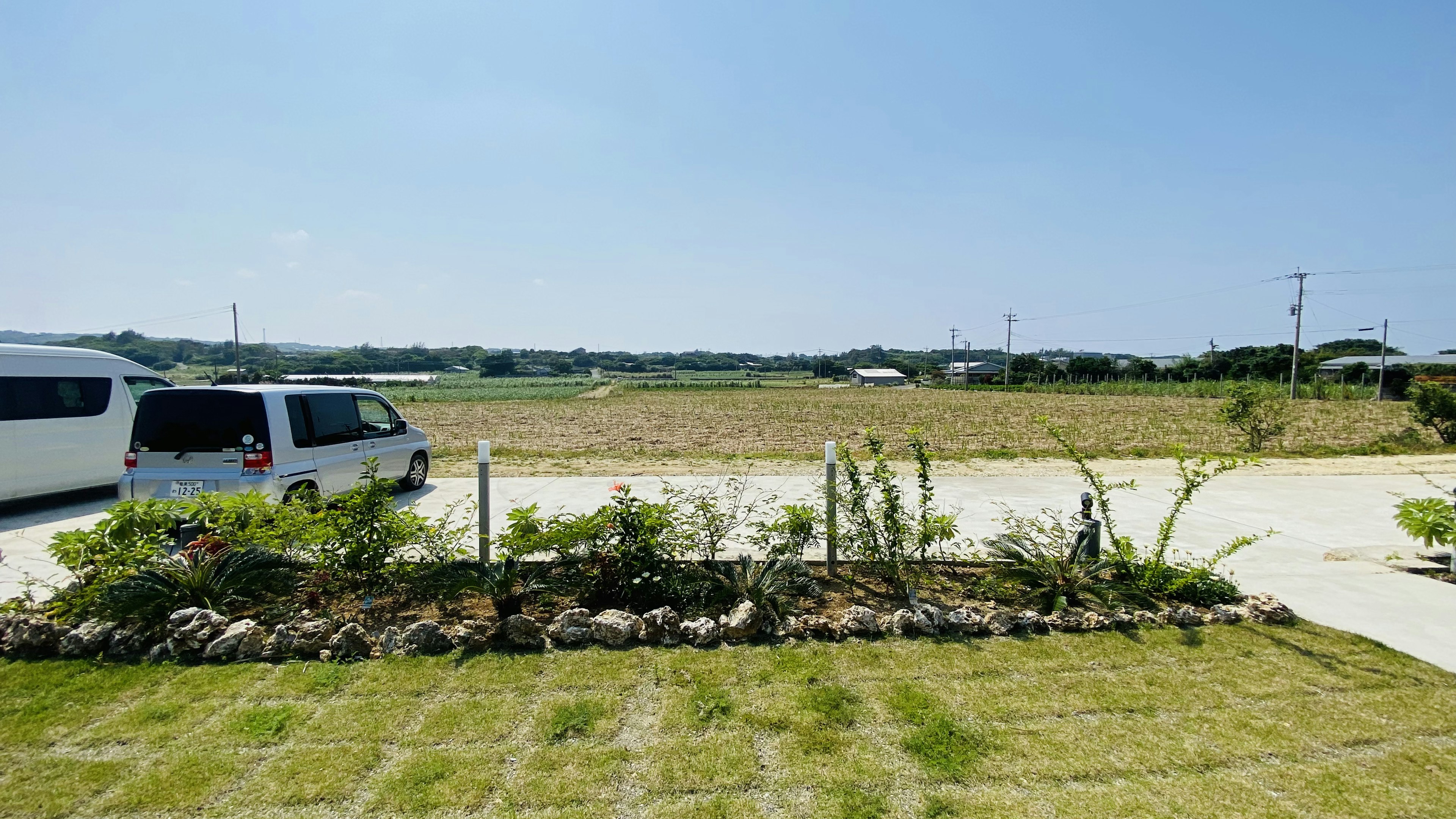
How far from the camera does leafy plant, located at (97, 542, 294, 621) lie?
4.12m

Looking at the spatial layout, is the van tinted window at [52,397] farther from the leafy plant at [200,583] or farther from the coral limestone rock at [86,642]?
the coral limestone rock at [86,642]

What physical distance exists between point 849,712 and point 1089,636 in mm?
2061

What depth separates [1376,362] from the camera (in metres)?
64.4

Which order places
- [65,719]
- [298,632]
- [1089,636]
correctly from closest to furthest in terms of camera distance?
[65,719], [298,632], [1089,636]

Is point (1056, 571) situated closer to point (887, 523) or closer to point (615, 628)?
point (887, 523)

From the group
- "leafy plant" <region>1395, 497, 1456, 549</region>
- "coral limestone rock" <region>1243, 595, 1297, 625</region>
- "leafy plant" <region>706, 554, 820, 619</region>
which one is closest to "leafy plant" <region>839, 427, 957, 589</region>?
"leafy plant" <region>706, 554, 820, 619</region>

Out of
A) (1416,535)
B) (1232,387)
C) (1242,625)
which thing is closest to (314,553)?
(1242,625)

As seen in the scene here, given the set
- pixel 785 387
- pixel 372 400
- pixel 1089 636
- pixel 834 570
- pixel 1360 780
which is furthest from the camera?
pixel 785 387

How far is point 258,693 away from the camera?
11.3 feet

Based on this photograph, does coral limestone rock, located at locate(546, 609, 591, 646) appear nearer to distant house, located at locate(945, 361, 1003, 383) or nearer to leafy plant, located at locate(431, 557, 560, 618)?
leafy plant, located at locate(431, 557, 560, 618)

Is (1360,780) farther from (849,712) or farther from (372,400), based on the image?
(372,400)

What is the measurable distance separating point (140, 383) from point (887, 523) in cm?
1163

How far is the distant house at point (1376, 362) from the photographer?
195 feet

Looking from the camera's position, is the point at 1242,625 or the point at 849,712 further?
the point at 1242,625
